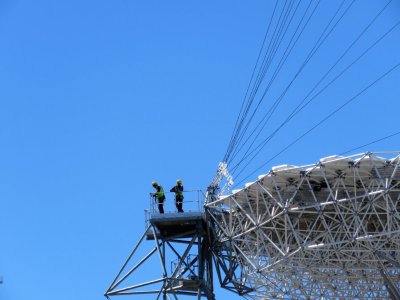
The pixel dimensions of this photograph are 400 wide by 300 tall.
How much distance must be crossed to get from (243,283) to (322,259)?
14.8 feet

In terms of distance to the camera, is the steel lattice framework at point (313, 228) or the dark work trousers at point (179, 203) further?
the dark work trousers at point (179, 203)

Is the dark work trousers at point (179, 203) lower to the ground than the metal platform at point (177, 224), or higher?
higher

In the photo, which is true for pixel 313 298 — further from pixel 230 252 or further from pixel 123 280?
pixel 123 280

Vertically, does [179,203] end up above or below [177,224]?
above

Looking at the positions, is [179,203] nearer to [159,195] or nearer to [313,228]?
[159,195]

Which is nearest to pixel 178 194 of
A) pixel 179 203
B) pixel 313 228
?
pixel 179 203

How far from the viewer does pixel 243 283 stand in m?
59.7

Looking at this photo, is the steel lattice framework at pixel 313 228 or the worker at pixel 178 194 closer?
the steel lattice framework at pixel 313 228

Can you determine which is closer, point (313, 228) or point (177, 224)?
point (313, 228)

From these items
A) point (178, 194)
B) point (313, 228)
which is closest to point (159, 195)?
point (178, 194)

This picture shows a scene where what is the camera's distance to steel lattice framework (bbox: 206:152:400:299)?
54312mm

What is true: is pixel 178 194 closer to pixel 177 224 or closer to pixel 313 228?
pixel 177 224

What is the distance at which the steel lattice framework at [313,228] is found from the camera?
5431 centimetres

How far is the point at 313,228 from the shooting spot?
55.9 metres
